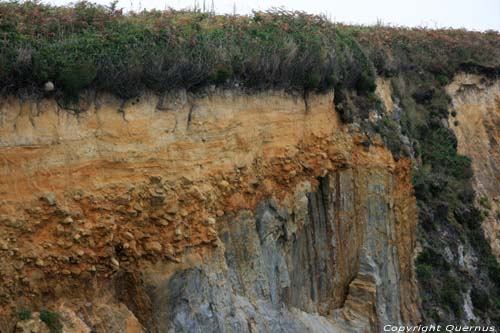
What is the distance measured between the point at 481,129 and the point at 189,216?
49.7ft

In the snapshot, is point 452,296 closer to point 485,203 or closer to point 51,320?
point 485,203

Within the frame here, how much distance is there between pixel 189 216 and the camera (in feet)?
42.1

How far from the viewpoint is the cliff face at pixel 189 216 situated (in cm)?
1119

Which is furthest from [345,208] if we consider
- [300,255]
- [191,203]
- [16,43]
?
[16,43]

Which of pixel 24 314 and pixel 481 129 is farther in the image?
pixel 481 129

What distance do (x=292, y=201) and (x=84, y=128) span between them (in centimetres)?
545

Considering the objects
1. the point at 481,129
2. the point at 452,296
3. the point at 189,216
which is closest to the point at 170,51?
the point at 189,216

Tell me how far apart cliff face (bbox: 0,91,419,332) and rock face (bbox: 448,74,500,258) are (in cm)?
718

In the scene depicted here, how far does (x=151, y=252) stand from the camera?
1234 centimetres

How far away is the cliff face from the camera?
11.2m

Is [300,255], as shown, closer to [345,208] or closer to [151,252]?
[345,208]

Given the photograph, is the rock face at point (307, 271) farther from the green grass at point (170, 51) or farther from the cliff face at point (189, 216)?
the green grass at point (170, 51)

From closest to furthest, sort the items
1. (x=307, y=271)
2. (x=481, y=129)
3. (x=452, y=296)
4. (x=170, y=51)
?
(x=170, y=51) → (x=307, y=271) → (x=452, y=296) → (x=481, y=129)

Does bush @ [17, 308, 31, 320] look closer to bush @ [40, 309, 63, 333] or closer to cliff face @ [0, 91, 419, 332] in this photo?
cliff face @ [0, 91, 419, 332]
